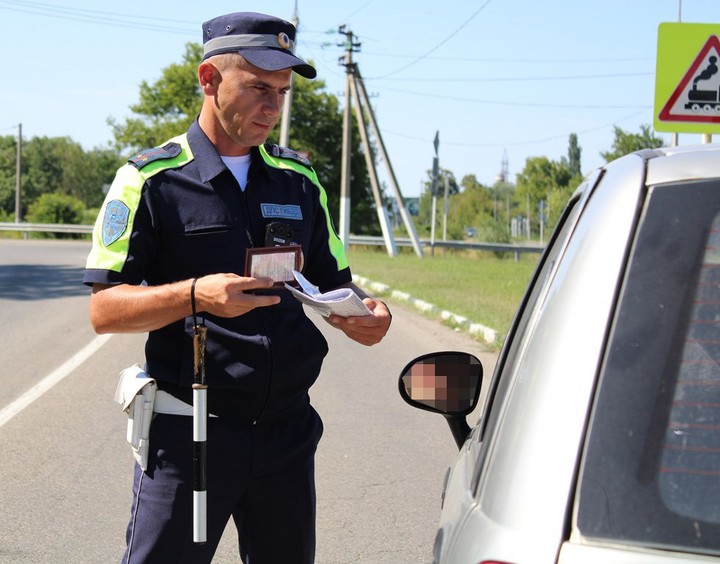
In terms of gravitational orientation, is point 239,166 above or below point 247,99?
below

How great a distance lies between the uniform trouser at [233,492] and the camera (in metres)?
2.62

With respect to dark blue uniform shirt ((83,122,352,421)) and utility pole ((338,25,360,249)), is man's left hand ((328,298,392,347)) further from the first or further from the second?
Result: utility pole ((338,25,360,249))

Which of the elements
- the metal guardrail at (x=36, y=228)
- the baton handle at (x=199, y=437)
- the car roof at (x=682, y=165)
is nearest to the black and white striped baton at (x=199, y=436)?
the baton handle at (x=199, y=437)

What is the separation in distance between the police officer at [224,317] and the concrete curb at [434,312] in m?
9.20

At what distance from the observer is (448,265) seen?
30.5 meters

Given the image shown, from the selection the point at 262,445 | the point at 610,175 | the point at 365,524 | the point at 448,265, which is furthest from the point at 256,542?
the point at 448,265

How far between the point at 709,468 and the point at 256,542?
1.59m

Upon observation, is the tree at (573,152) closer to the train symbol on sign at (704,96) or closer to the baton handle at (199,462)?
the train symbol on sign at (704,96)

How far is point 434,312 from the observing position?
51.1 feet

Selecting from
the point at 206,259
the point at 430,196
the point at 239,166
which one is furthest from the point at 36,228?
the point at 430,196

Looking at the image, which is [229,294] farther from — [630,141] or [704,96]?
[630,141]

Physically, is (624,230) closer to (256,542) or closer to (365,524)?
(256,542)

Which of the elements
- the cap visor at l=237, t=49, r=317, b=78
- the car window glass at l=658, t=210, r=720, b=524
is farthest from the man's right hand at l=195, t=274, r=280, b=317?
the car window glass at l=658, t=210, r=720, b=524

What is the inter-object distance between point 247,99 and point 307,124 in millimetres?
53300
